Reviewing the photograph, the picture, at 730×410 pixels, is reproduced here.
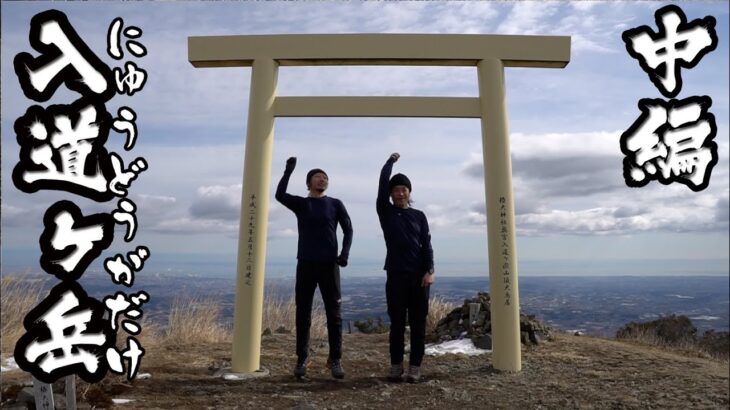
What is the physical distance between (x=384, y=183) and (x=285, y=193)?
0.81 m

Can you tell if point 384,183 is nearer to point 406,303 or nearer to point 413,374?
point 406,303

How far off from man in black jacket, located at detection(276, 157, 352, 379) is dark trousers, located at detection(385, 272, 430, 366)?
0.42m

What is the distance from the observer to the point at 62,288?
158 inches

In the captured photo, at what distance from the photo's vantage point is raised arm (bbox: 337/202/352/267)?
15.9 feet

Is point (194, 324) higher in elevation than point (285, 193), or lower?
lower

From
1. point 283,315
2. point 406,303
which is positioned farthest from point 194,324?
point 406,303

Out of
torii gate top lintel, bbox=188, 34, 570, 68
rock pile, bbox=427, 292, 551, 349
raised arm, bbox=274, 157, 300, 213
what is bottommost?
rock pile, bbox=427, 292, 551, 349

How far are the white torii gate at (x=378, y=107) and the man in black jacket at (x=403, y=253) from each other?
80cm

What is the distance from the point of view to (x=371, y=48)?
17.9ft

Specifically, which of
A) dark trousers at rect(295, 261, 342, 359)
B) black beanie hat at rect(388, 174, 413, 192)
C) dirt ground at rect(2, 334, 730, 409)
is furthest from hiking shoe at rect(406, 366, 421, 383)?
black beanie hat at rect(388, 174, 413, 192)

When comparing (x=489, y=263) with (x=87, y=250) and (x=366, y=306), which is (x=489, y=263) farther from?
(x=87, y=250)

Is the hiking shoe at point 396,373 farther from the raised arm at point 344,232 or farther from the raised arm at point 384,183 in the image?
the raised arm at point 384,183

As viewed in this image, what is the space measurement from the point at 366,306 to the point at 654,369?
274 cm

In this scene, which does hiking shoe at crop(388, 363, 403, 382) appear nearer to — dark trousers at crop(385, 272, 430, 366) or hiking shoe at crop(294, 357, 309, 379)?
dark trousers at crop(385, 272, 430, 366)
